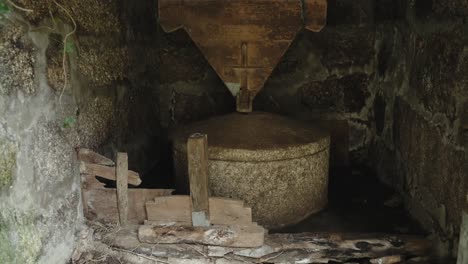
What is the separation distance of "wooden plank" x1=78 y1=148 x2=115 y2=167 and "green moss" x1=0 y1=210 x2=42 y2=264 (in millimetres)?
390

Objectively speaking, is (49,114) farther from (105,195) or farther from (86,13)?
(86,13)

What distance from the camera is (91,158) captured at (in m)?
1.83

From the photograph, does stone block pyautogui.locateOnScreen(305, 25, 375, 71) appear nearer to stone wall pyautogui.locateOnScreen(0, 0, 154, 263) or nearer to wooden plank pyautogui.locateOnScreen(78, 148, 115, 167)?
stone wall pyautogui.locateOnScreen(0, 0, 154, 263)

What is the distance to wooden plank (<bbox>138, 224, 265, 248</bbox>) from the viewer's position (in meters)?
1.81

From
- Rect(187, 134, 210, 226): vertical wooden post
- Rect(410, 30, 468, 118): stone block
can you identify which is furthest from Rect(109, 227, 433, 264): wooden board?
Rect(410, 30, 468, 118): stone block

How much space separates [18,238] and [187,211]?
0.67 m

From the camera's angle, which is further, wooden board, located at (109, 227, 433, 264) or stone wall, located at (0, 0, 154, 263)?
wooden board, located at (109, 227, 433, 264)

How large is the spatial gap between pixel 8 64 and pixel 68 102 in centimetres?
41

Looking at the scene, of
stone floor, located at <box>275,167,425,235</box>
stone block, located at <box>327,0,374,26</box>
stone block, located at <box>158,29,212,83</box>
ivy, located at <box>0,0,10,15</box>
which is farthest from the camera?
stone block, located at <box>158,29,212,83</box>

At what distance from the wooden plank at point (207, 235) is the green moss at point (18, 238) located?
1.49 ft

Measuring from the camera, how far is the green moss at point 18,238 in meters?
1.32

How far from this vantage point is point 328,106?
3.17 metres

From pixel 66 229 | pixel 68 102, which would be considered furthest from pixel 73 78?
pixel 66 229

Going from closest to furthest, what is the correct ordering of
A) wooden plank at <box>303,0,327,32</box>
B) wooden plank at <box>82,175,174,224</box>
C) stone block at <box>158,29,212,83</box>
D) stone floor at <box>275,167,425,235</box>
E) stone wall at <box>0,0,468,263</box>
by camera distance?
stone wall at <box>0,0,468,263</box>, wooden plank at <box>82,175,174,224</box>, wooden plank at <box>303,0,327,32</box>, stone floor at <box>275,167,425,235</box>, stone block at <box>158,29,212,83</box>
